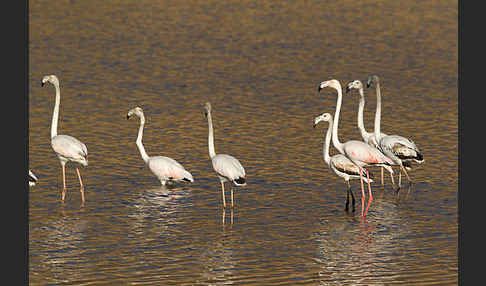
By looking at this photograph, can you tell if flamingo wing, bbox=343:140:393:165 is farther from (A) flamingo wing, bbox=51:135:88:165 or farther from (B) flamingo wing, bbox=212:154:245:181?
(A) flamingo wing, bbox=51:135:88:165

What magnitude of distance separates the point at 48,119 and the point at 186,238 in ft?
30.0

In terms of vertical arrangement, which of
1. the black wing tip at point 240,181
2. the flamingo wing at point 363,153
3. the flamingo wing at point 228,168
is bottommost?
the black wing tip at point 240,181

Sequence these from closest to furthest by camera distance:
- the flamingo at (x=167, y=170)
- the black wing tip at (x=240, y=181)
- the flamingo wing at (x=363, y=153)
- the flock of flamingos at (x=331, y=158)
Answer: the black wing tip at (x=240, y=181)
the flock of flamingos at (x=331, y=158)
the flamingo wing at (x=363, y=153)
the flamingo at (x=167, y=170)

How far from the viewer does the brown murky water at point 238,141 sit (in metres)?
13.6

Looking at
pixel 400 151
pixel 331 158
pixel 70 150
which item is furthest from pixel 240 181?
pixel 400 151

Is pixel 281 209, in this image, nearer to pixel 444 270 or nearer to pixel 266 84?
pixel 444 270

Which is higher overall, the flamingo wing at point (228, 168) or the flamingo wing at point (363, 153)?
the flamingo wing at point (363, 153)

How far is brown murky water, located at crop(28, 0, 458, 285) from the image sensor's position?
44.5ft

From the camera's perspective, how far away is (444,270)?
13.2 metres

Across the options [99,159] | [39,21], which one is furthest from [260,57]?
[99,159]

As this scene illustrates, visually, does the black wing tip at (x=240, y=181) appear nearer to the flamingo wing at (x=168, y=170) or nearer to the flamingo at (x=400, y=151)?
the flamingo wing at (x=168, y=170)

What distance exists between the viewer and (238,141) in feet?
69.4

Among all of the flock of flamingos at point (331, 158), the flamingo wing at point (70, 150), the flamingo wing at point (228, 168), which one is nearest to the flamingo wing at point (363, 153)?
the flock of flamingos at point (331, 158)

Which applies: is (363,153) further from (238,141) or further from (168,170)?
(238,141)
